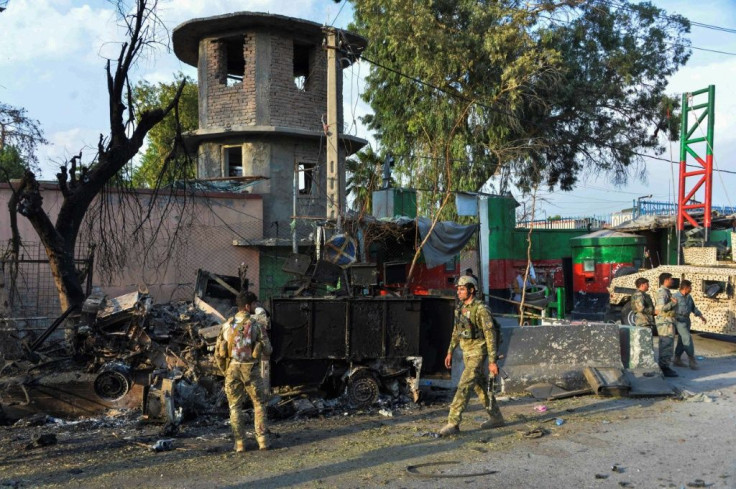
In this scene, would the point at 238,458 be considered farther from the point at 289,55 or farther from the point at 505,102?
the point at 505,102

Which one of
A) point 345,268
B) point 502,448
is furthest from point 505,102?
point 502,448

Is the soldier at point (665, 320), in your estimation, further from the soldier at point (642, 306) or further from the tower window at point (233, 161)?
the tower window at point (233, 161)

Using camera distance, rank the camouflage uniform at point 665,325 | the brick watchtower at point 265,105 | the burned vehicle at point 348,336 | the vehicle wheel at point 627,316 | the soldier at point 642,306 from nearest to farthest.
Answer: the burned vehicle at point 348,336
the camouflage uniform at point 665,325
the soldier at point 642,306
the vehicle wheel at point 627,316
the brick watchtower at point 265,105

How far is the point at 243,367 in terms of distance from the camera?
6492 mm

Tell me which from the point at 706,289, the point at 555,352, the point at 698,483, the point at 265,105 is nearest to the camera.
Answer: the point at 698,483

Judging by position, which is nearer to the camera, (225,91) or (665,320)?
(665,320)

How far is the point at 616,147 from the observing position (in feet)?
91.4

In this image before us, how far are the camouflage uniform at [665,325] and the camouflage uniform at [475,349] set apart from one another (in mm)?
4559

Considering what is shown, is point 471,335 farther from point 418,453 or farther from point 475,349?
point 418,453

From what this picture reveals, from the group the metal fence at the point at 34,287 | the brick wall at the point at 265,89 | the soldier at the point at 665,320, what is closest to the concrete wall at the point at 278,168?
the brick wall at the point at 265,89

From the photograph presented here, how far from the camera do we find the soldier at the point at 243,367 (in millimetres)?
6402

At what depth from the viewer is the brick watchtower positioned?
18516 millimetres

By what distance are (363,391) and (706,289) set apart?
920 centimetres

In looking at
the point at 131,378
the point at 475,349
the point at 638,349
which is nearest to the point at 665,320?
the point at 638,349
